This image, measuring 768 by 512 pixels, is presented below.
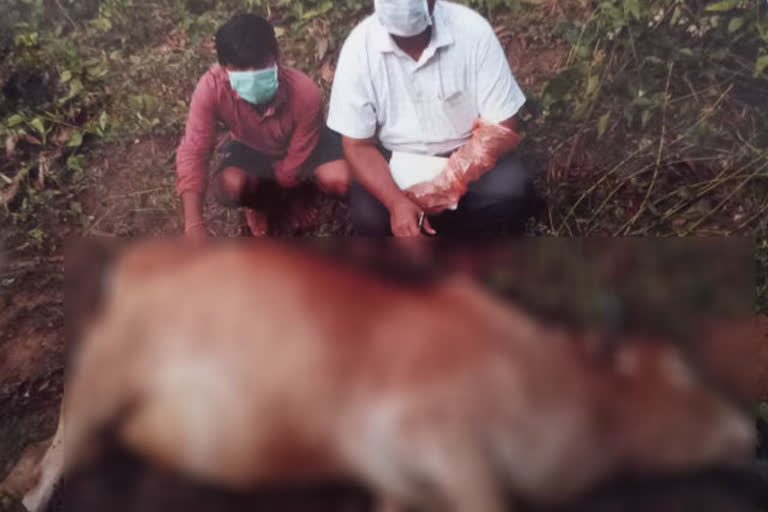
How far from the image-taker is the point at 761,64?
3000 mm

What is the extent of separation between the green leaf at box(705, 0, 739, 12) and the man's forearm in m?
1.39

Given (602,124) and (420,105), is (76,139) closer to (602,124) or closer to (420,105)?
(420,105)

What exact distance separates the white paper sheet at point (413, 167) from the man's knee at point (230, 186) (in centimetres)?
57

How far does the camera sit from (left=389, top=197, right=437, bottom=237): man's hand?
2.84 metres

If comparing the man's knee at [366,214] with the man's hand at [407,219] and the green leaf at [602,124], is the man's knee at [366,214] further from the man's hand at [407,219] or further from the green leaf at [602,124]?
the green leaf at [602,124]

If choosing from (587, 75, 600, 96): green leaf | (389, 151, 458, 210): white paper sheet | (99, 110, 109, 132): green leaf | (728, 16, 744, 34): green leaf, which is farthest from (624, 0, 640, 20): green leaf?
(99, 110, 109, 132): green leaf

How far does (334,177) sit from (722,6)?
5.35 ft

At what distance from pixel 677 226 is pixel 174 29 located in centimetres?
209

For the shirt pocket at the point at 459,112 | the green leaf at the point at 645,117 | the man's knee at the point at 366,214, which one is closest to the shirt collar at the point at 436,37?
the shirt pocket at the point at 459,112

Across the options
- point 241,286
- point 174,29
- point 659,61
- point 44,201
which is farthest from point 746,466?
point 44,201

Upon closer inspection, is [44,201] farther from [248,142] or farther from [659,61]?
[659,61]

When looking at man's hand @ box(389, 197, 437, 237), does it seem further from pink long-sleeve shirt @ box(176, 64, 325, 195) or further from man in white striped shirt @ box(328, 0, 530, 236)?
pink long-sleeve shirt @ box(176, 64, 325, 195)

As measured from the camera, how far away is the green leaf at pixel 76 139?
309 cm

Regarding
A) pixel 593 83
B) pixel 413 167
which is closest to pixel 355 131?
pixel 413 167
